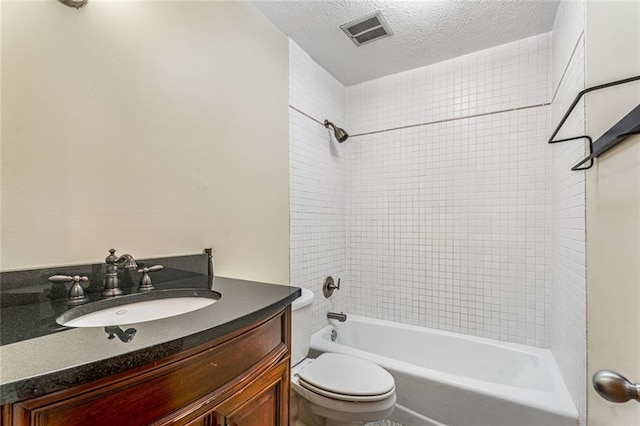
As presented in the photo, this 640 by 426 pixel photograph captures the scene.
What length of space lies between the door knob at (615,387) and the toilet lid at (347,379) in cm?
99

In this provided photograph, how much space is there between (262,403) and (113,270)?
622 mm

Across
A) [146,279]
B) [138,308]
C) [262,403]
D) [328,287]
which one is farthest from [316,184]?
[262,403]

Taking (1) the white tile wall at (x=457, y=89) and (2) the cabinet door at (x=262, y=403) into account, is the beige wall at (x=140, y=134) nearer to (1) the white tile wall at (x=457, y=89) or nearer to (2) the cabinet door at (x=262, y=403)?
(2) the cabinet door at (x=262, y=403)

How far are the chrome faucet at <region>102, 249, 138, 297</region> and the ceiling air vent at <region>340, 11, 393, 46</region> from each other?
169 centimetres

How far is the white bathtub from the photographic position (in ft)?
4.56

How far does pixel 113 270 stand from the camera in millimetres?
979

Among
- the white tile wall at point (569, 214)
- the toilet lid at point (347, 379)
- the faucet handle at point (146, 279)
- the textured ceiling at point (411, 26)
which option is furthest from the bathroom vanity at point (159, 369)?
the textured ceiling at point (411, 26)

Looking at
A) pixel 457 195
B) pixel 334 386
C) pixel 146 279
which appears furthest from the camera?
pixel 457 195

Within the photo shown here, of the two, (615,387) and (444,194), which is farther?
(444,194)

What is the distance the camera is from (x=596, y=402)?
108 centimetres

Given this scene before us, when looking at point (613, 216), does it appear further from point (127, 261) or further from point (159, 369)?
point (127, 261)

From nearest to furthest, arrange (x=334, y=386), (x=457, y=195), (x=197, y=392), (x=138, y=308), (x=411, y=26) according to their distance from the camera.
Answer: (x=197, y=392) → (x=138, y=308) → (x=334, y=386) → (x=411, y=26) → (x=457, y=195)

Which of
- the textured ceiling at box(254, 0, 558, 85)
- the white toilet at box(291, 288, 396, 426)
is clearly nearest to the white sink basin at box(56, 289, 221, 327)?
the white toilet at box(291, 288, 396, 426)

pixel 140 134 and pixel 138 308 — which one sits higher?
pixel 140 134
